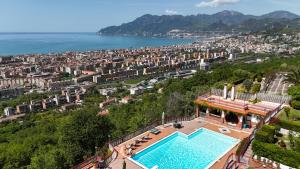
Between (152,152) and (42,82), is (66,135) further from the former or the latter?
(42,82)

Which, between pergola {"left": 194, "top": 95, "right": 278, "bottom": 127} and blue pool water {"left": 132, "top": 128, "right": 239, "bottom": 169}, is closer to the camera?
blue pool water {"left": 132, "top": 128, "right": 239, "bottom": 169}

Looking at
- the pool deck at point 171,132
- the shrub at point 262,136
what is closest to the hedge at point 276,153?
the shrub at point 262,136

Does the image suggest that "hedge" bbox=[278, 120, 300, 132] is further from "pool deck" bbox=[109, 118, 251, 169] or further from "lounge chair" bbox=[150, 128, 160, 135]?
"lounge chair" bbox=[150, 128, 160, 135]

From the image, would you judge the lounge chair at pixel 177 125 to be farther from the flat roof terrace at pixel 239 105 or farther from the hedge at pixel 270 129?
the hedge at pixel 270 129

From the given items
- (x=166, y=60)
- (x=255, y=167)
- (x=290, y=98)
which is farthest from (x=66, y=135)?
(x=166, y=60)

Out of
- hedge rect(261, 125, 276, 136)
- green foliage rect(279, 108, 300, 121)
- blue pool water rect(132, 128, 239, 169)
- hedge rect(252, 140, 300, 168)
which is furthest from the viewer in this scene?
green foliage rect(279, 108, 300, 121)

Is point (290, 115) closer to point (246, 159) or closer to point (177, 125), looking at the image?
point (246, 159)

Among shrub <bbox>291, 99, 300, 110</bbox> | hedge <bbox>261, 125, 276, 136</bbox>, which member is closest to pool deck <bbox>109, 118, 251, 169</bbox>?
hedge <bbox>261, 125, 276, 136</bbox>
